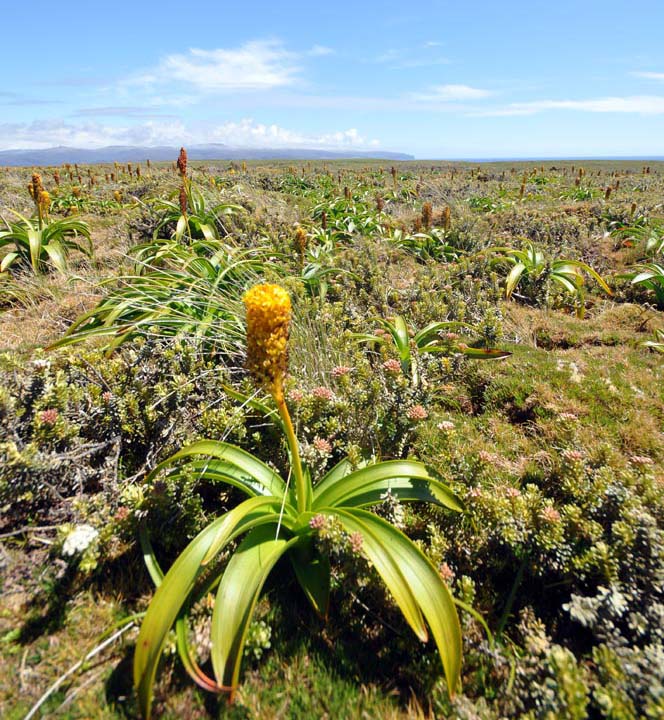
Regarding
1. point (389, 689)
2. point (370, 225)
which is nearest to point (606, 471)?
point (389, 689)

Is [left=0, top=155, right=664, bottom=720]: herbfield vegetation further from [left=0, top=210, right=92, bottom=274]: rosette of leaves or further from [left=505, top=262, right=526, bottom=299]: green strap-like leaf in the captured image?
[left=0, top=210, right=92, bottom=274]: rosette of leaves

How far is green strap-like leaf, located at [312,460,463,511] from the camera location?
2.27 m

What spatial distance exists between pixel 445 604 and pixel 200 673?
1.05 meters

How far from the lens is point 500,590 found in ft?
7.22

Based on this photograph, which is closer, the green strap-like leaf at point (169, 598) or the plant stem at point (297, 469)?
the green strap-like leaf at point (169, 598)

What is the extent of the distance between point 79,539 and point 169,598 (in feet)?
2.03

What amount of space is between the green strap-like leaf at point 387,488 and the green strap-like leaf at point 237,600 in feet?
1.17

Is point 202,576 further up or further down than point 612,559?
further down

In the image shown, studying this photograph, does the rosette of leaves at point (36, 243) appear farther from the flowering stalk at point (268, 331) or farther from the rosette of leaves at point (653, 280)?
the rosette of leaves at point (653, 280)

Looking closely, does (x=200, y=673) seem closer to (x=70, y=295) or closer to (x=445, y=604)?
(x=445, y=604)

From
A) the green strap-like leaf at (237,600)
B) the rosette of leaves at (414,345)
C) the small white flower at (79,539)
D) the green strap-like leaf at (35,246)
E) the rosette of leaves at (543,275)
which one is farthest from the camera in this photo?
the rosette of leaves at (543,275)

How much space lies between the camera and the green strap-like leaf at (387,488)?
227 cm

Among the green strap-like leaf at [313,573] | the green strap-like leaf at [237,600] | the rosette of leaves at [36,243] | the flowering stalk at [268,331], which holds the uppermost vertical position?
the flowering stalk at [268,331]

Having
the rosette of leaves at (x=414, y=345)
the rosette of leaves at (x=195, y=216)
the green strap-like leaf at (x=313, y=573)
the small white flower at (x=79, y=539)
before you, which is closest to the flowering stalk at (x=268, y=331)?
the green strap-like leaf at (x=313, y=573)
